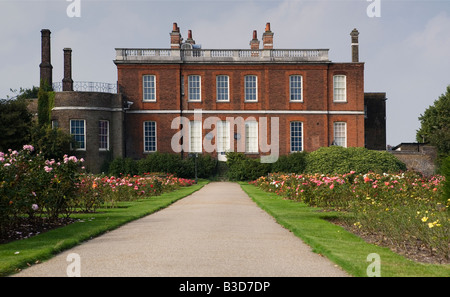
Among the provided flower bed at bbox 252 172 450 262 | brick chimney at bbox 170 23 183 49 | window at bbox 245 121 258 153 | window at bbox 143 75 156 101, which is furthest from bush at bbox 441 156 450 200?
brick chimney at bbox 170 23 183 49

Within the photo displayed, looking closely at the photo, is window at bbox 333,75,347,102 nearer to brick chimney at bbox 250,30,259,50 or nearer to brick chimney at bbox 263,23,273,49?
brick chimney at bbox 263,23,273,49

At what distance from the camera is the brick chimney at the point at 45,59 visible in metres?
42.0

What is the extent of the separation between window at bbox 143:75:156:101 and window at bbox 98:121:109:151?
3.98 m

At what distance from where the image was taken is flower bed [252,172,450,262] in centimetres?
935

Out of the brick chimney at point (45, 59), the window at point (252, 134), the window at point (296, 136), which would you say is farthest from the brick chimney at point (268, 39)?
the brick chimney at point (45, 59)

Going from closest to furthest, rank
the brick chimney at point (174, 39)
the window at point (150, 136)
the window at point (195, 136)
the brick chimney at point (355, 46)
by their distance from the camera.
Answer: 1. the window at point (150, 136)
2. the window at point (195, 136)
3. the brick chimney at point (174, 39)
4. the brick chimney at point (355, 46)

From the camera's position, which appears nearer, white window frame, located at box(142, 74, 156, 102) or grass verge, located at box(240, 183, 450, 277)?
grass verge, located at box(240, 183, 450, 277)

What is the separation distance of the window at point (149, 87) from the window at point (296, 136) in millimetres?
10330

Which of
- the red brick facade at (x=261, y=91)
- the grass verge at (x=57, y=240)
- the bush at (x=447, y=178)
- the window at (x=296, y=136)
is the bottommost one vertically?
the grass verge at (x=57, y=240)

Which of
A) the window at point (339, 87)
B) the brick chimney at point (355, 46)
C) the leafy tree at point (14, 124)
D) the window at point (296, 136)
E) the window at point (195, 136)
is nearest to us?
the leafy tree at point (14, 124)

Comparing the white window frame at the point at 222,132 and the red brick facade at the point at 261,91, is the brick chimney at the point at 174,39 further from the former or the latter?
the white window frame at the point at 222,132

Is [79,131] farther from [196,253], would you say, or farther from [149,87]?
[196,253]

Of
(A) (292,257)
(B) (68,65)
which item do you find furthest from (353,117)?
(A) (292,257)

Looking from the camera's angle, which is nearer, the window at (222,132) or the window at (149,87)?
the window at (149,87)
